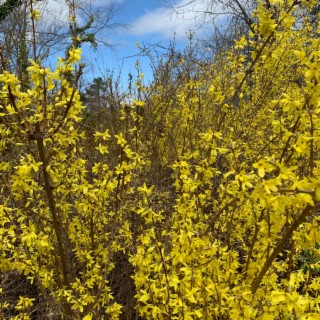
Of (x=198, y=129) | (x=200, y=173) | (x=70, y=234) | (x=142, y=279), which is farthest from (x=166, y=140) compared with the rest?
(x=142, y=279)

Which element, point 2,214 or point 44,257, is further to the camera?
point 44,257

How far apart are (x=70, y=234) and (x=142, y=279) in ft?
4.02

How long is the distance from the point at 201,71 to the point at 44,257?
14.9ft

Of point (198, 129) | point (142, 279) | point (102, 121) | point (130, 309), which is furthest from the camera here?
point (102, 121)

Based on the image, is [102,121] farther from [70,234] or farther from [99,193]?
[99,193]

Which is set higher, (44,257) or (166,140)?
(166,140)

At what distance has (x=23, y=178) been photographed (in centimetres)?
192

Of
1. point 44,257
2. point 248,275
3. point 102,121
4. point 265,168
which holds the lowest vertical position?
point 248,275

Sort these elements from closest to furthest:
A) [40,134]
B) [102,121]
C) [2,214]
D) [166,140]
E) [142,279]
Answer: [40,134], [142,279], [2,214], [166,140], [102,121]

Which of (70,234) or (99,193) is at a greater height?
(99,193)

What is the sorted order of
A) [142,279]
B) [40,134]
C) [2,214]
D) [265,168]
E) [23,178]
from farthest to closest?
[2,214] < [142,279] < [23,178] < [40,134] < [265,168]

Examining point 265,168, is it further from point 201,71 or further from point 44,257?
point 201,71

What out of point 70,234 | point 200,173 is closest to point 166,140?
point 70,234

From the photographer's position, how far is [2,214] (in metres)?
2.40
